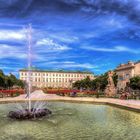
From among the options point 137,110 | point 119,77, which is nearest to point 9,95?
point 137,110

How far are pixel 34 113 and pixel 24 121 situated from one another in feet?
4.50

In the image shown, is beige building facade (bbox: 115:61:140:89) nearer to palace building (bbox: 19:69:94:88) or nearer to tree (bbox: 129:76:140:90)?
tree (bbox: 129:76:140:90)

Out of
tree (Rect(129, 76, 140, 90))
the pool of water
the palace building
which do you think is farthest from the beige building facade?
the palace building

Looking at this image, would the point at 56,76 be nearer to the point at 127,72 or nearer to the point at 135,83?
the point at 127,72

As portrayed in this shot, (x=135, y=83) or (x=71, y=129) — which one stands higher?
(x=135, y=83)

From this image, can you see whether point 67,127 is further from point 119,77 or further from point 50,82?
point 50,82

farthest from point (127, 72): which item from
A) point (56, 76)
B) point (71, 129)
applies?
point (56, 76)

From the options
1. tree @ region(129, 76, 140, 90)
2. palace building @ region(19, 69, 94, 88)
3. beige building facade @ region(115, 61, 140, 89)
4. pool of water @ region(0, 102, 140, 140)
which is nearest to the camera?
pool of water @ region(0, 102, 140, 140)

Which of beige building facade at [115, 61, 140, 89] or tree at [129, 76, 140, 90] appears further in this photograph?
beige building facade at [115, 61, 140, 89]

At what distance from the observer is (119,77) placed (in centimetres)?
10819

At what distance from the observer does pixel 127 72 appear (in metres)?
102

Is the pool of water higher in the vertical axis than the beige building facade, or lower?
lower

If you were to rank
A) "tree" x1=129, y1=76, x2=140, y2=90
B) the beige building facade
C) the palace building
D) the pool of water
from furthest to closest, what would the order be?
1. the palace building
2. the beige building facade
3. "tree" x1=129, y1=76, x2=140, y2=90
4. the pool of water

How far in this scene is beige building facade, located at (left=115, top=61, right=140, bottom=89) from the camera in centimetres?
9725
